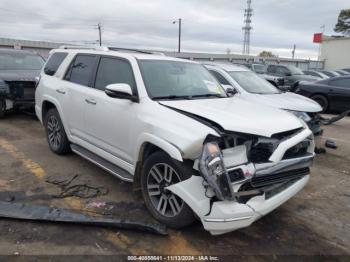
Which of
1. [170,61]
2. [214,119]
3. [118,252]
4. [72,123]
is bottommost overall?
[118,252]

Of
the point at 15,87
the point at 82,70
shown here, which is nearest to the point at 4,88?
the point at 15,87

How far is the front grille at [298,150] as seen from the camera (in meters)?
3.78

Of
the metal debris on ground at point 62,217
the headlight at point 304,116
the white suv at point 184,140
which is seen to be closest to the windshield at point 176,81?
the white suv at point 184,140

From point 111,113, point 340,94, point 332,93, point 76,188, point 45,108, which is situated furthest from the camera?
point 332,93

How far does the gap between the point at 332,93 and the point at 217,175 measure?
437 inches

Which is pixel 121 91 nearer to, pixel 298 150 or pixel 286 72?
pixel 298 150

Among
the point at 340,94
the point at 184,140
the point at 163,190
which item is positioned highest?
the point at 184,140

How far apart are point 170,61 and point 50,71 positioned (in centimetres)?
251

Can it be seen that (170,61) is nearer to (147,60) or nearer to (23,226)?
(147,60)

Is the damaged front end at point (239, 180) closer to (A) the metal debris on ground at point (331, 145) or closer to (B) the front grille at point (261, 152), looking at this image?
(B) the front grille at point (261, 152)

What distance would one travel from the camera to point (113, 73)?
4.85 metres

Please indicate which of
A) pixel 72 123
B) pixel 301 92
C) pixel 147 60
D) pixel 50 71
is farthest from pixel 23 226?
pixel 301 92

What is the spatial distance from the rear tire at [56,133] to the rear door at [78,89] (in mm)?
393

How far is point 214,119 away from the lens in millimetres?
3490
